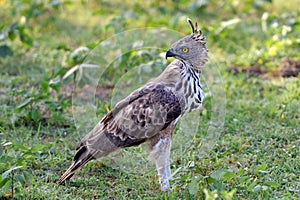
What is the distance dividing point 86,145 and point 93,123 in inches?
51.7

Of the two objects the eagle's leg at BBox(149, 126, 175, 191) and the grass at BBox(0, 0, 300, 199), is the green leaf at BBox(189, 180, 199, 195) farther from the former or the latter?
the eagle's leg at BBox(149, 126, 175, 191)

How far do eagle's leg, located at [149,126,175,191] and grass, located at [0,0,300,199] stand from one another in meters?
0.09

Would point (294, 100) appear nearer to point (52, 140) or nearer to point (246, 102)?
point (246, 102)

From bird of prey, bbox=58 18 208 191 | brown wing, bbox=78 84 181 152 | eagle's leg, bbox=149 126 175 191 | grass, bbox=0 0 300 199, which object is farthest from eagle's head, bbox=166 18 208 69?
grass, bbox=0 0 300 199

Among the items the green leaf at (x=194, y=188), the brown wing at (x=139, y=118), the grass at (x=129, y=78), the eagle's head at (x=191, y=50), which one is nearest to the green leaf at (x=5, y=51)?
the grass at (x=129, y=78)

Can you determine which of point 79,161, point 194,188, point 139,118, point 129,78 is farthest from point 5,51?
point 194,188

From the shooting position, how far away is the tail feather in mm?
5180

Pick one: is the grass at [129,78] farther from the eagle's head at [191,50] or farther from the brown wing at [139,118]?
the eagle's head at [191,50]

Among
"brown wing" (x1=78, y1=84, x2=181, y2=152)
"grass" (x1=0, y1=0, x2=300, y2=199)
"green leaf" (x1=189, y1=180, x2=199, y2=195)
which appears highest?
"brown wing" (x1=78, y1=84, x2=181, y2=152)

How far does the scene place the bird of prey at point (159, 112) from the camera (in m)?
5.05

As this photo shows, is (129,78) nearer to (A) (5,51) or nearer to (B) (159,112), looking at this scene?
(A) (5,51)

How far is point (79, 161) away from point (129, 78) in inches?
94.6

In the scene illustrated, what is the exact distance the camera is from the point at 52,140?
6285 millimetres

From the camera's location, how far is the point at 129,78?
24.4 ft
